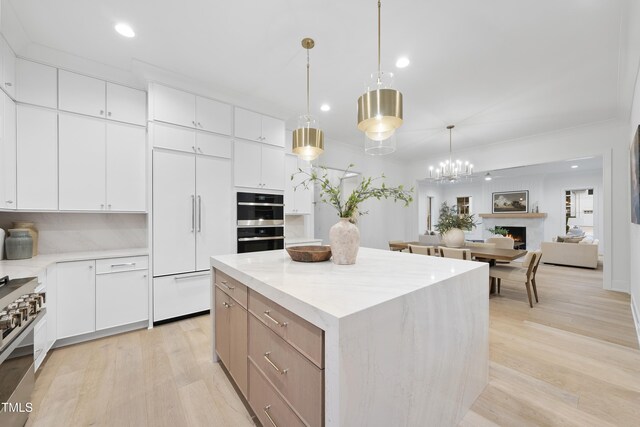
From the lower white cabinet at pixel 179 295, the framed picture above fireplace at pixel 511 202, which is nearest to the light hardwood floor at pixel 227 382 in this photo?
the lower white cabinet at pixel 179 295

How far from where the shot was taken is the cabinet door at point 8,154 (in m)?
2.12

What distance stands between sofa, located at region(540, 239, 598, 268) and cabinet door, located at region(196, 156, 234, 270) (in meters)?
7.60

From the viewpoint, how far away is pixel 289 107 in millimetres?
3777

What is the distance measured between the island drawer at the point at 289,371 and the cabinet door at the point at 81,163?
248 centimetres

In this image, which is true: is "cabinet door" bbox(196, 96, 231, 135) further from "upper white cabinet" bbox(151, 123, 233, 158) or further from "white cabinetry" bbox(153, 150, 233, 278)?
"white cabinetry" bbox(153, 150, 233, 278)

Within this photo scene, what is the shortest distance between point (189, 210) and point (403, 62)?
2.88m

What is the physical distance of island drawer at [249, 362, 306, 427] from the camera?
3.71 feet

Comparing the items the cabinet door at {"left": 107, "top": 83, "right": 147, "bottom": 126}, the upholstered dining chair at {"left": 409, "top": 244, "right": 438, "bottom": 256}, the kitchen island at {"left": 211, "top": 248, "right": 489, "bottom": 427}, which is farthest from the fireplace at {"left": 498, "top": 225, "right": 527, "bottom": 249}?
the cabinet door at {"left": 107, "top": 83, "right": 147, "bottom": 126}

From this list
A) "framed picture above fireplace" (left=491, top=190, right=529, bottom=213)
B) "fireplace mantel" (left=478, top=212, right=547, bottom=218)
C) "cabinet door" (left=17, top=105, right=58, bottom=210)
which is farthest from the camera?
"framed picture above fireplace" (left=491, top=190, right=529, bottom=213)

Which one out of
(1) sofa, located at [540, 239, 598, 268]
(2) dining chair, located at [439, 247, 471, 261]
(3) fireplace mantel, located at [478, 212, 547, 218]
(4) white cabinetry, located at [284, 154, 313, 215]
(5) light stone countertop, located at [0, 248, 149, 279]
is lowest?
(1) sofa, located at [540, 239, 598, 268]

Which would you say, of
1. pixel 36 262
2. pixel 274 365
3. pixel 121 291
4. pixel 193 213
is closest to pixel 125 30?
pixel 193 213

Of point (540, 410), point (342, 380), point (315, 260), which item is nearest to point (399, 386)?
point (342, 380)

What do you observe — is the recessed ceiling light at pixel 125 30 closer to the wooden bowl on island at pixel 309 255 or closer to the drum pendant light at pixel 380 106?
the drum pendant light at pixel 380 106

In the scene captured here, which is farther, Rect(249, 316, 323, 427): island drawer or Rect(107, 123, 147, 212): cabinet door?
Rect(107, 123, 147, 212): cabinet door
